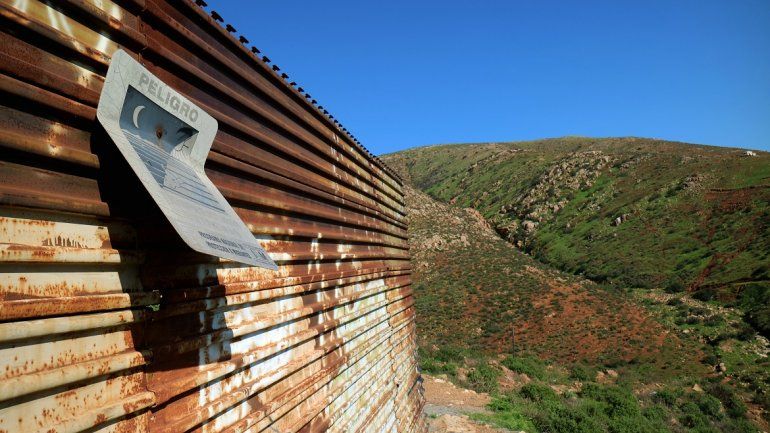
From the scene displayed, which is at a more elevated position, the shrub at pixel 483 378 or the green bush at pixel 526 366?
the shrub at pixel 483 378

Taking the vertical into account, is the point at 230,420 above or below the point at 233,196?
below

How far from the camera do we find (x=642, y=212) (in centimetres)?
4850

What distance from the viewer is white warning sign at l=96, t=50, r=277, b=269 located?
2.20 metres

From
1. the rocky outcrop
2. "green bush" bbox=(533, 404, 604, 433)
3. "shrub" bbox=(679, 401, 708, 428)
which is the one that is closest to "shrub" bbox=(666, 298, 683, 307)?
"shrub" bbox=(679, 401, 708, 428)

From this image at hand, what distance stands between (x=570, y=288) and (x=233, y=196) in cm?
3951

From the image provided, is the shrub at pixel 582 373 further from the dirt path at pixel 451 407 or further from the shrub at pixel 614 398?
the dirt path at pixel 451 407

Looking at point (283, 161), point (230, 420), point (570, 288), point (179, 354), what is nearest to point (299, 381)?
point (230, 420)

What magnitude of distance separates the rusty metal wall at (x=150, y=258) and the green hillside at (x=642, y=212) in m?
34.6

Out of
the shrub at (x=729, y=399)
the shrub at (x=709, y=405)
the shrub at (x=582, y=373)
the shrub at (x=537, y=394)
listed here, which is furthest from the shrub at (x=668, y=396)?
the shrub at (x=537, y=394)

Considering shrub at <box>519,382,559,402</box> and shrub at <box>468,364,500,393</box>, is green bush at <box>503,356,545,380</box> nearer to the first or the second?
shrub at <box>468,364,500,393</box>

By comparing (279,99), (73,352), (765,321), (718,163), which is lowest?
(765,321)

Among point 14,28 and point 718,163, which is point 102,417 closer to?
point 14,28

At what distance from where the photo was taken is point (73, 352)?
2012mm

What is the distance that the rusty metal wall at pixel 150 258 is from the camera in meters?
1.89
